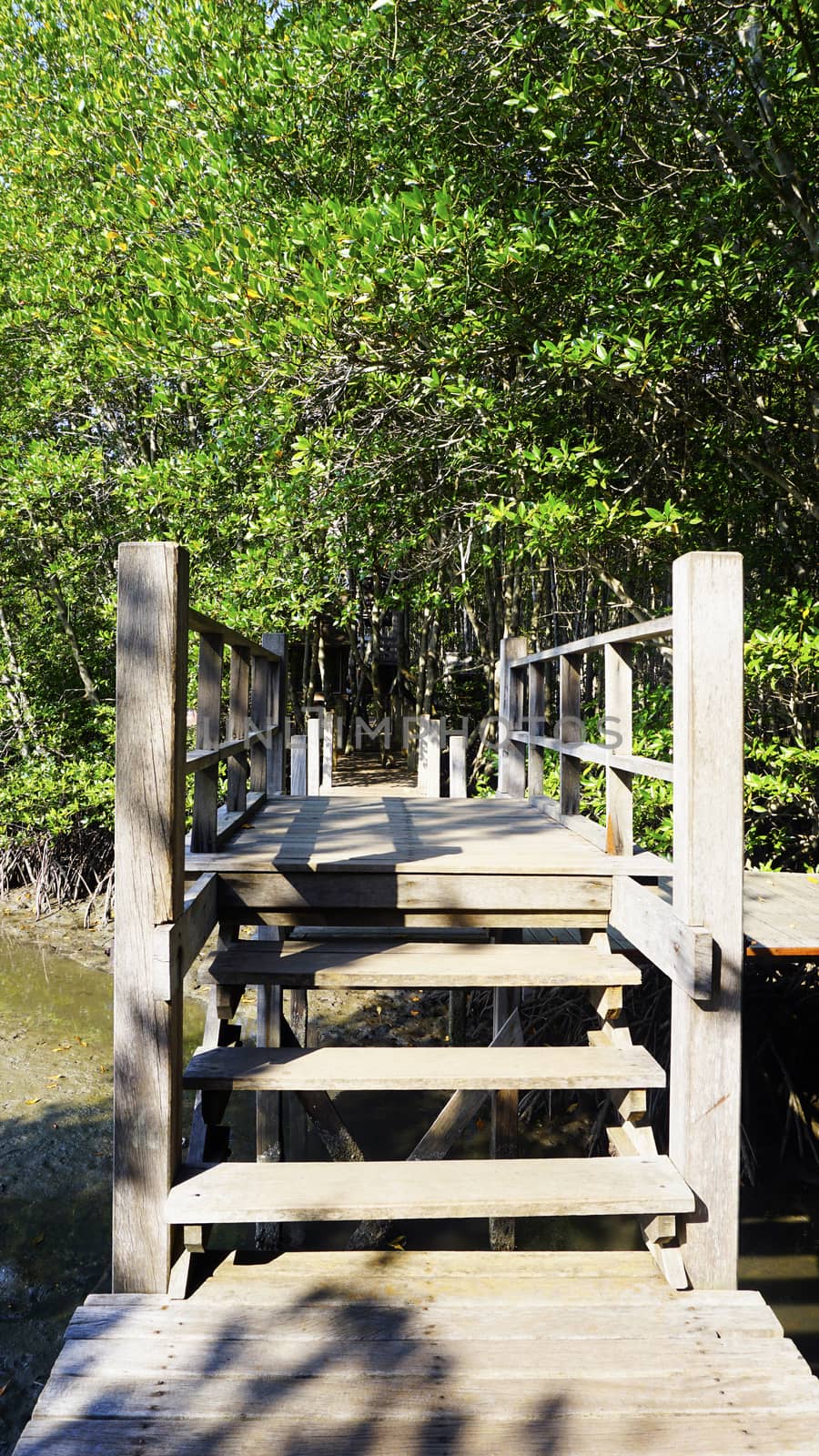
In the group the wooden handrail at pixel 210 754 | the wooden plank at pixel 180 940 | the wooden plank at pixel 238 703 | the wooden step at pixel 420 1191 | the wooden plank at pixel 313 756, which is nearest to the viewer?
the wooden step at pixel 420 1191

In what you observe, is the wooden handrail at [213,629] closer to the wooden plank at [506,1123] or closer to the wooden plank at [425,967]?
the wooden plank at [425,967]

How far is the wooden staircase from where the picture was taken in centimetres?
235

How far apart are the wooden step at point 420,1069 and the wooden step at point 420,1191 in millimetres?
216

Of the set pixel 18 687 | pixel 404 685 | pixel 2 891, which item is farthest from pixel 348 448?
pixel 404 685

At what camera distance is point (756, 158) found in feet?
15.9

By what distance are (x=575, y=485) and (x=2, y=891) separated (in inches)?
410

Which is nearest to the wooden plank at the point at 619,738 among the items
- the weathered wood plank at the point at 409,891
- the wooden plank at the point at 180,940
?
the weathered wood plank at the point at 409,891

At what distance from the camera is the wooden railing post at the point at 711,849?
2521 millimetres

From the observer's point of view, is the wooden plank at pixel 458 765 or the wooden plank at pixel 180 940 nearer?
the wooden plank at pixel 180 940

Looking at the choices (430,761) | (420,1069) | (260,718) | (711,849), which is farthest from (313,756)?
(711,849)

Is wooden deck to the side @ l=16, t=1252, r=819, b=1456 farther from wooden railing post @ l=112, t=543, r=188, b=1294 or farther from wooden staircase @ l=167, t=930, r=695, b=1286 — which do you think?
wooden railing post @ l=112, t=543, r=188, b=1294

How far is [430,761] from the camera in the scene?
8789mm

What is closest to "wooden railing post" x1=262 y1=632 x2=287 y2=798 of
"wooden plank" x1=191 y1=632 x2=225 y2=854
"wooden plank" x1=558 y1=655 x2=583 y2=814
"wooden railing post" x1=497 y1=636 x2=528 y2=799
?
"wooden railing post" x1=497 y1=636 x2=528 y2=799

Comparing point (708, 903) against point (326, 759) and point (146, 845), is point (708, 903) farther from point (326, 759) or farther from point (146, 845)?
point (326, 759)
